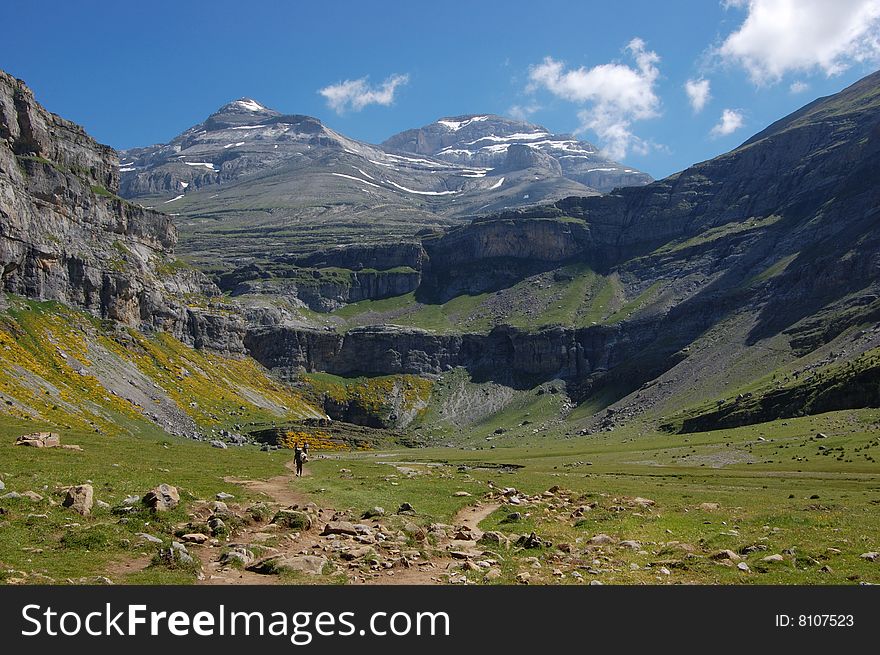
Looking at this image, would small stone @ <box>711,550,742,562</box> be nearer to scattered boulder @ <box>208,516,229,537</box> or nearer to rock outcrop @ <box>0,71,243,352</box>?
scattered boulder @ <box>208,516,229,537</box>

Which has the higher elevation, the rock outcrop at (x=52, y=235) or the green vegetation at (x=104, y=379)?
the rock outcrop at (x=52, y=235)

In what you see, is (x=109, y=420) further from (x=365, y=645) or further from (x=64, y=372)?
(x=365, y=645)

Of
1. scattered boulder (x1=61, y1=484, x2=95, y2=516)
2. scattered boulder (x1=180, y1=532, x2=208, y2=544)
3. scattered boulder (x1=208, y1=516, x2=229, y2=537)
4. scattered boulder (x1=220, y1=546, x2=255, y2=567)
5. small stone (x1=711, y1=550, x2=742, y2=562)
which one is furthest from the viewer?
scattered boulder (x1=61, y1=484, x2=95, y2=516)

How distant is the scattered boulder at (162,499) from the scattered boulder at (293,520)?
422 cm

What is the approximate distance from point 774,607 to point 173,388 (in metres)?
159

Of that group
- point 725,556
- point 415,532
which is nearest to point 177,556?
point 415,532

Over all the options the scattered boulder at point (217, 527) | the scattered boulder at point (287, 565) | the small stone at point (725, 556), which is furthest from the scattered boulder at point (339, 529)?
the small stone at point (725, 556)

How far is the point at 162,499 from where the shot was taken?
89.2 feet

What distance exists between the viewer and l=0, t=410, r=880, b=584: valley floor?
21.3 m

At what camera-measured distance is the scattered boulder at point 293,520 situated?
27359 millimetres

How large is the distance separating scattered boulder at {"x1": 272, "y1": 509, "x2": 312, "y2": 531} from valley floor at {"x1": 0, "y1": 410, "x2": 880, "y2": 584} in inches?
11.1

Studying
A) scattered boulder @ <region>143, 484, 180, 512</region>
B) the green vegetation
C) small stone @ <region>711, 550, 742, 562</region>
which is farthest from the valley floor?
the green vegetation

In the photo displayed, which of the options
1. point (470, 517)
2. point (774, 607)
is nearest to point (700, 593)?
point (774, 607)

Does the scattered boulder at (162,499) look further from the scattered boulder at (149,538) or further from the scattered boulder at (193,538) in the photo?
the scattered boulder at (193,538)
